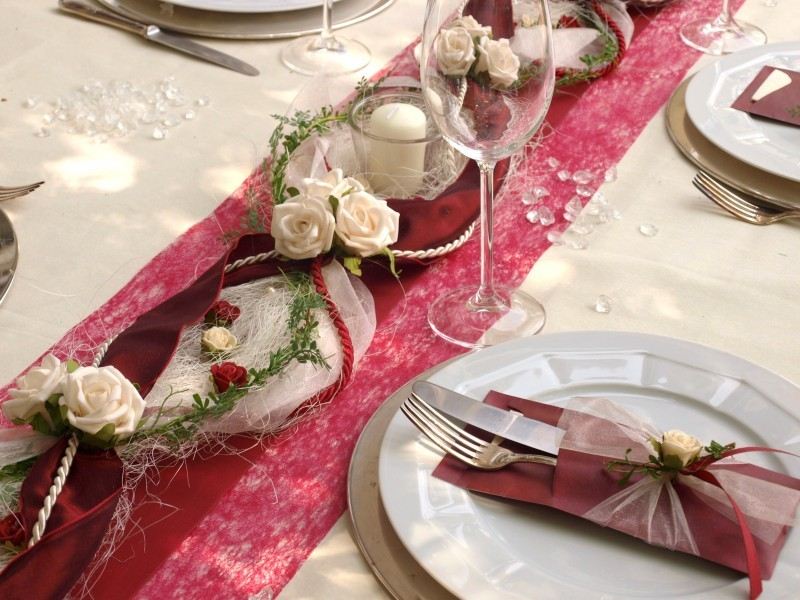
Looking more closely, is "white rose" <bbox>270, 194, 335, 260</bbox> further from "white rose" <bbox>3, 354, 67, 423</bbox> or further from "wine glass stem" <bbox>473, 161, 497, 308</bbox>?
"white rose" <bbox>3, 354, 67, 423</bbox>

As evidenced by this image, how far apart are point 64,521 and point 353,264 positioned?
1.18 ft

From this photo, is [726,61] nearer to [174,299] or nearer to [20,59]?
[174,299]

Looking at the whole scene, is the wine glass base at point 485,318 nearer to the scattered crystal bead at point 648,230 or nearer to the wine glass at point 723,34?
the scattered crystal bead at point 648,230

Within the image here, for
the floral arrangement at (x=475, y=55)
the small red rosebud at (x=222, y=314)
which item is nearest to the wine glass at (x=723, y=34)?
the floral arrangement at (x=475, y=55)

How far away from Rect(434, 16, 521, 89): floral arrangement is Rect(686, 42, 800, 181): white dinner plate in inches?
15.9

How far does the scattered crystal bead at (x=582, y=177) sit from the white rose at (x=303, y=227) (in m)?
0.35

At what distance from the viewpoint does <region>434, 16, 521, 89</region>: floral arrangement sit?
0.80m

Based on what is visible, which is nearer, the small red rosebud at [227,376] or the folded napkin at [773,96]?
the small red rosebud at [227,376]

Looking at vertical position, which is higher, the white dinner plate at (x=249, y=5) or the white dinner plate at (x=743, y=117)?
the white dinner plate at (x=743, y=117)

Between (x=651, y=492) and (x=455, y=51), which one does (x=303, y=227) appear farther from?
(x=651, y=492)

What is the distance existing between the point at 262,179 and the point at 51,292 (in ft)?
0.90

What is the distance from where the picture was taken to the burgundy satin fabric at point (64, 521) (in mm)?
695

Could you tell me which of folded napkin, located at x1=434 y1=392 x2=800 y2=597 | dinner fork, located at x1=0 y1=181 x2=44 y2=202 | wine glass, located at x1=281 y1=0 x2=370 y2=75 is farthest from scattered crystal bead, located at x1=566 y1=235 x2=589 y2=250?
dinner fork, located at x1=0 y1=181 x2=44 y2=202

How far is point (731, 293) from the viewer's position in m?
1.02
